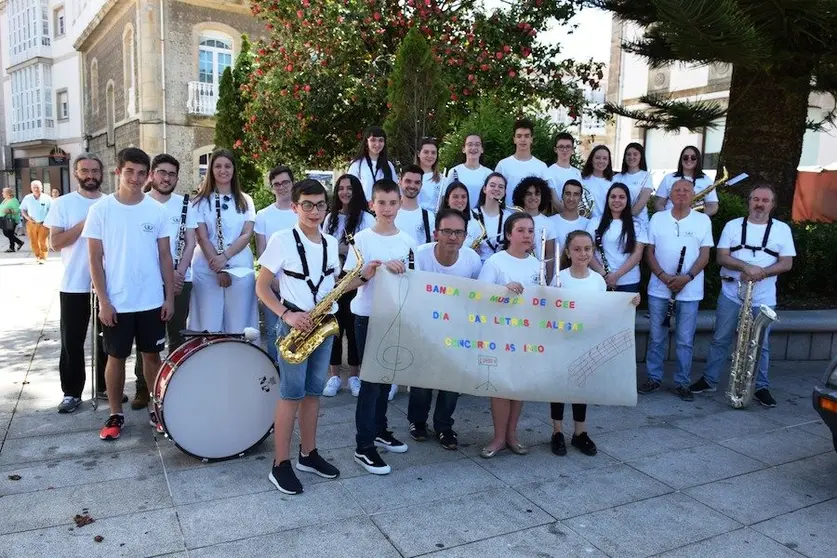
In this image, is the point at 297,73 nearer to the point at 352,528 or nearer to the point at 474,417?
the point at 474,417

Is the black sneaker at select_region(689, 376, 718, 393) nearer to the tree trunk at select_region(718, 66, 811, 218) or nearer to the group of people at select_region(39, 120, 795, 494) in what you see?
the group of people at select_region(39, 120, 795, 494)

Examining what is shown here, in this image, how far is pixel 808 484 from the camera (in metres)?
4.12

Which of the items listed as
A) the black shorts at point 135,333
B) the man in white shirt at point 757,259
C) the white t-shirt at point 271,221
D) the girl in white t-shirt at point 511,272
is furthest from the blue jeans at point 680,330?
the black shorts at point 135,333

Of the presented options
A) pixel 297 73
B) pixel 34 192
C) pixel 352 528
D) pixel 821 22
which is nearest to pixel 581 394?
pixel 352 528

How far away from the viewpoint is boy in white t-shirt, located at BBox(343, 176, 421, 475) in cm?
415

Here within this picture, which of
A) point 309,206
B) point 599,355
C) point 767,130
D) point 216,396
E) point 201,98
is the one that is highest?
point 201,98

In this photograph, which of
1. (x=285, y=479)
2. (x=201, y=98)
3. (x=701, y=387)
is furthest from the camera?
(x=201, y=98)

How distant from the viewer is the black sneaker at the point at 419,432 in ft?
15.4

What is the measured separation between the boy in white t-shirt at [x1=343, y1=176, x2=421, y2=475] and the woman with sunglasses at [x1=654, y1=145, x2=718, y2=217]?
3379 millimetres

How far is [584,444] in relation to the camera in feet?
14.9

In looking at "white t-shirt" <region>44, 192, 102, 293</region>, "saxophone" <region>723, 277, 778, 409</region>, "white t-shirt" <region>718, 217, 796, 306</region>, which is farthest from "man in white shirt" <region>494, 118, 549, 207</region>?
"white t-shirt" <region>44, 192, 102, 293</region>

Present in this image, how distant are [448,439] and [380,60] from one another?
7904 millimetres

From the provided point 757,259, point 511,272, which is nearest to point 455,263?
point 511,272

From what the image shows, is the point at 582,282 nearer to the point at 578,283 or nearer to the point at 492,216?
the point at 578,283
